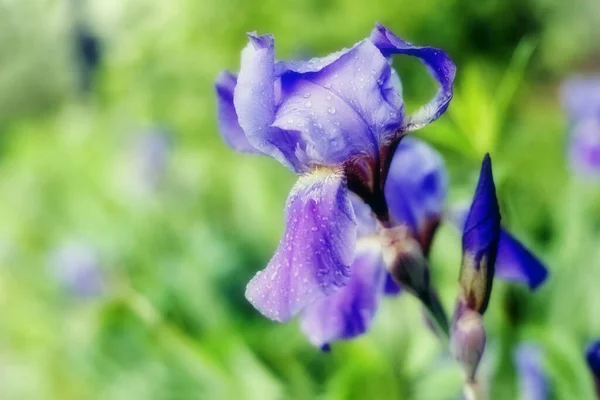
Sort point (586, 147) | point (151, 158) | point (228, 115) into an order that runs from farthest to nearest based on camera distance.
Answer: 1. point (151, 158)
2. point (586, 147)
3. point (228, 115)

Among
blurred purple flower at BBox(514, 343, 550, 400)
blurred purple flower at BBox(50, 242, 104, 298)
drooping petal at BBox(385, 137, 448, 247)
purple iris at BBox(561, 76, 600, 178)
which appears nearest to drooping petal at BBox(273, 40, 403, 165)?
drooping petal at BBox(385, 137, 448, 247)

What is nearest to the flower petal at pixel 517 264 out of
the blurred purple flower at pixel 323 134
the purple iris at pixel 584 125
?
the blurred purple flower at pixel 323 134

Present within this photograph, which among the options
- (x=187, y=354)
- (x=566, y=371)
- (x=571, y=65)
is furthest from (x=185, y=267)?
(x=571, y=65)

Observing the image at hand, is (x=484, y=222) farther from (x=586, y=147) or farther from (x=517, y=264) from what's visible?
(x=586, y=147)

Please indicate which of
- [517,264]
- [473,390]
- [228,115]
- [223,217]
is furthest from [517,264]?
[223,217]

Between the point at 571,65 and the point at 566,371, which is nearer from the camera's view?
the point at 566,371

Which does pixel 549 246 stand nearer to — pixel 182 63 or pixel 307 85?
pixel 307 85
